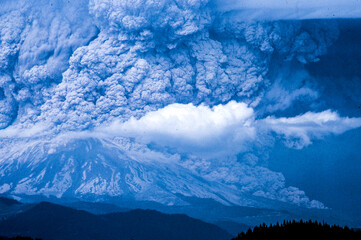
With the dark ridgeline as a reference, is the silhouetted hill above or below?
above

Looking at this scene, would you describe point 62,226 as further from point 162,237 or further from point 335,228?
point 335,228

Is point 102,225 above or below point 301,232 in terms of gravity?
above

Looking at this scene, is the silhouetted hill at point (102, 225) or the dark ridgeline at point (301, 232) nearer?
the dark ridgeline at point (301, 232)

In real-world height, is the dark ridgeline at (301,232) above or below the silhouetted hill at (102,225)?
below

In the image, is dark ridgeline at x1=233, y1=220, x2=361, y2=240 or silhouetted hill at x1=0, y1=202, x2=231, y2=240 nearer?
dark ridgeline at x1=233, y1=220, x2=361, y2=240

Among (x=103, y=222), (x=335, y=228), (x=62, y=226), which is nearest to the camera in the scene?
(x=335, y=228)

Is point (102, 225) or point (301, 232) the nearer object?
point (301, 232)

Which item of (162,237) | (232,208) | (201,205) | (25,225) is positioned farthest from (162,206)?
(25,225)

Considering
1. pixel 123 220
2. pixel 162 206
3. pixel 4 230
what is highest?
pixel 162 206
